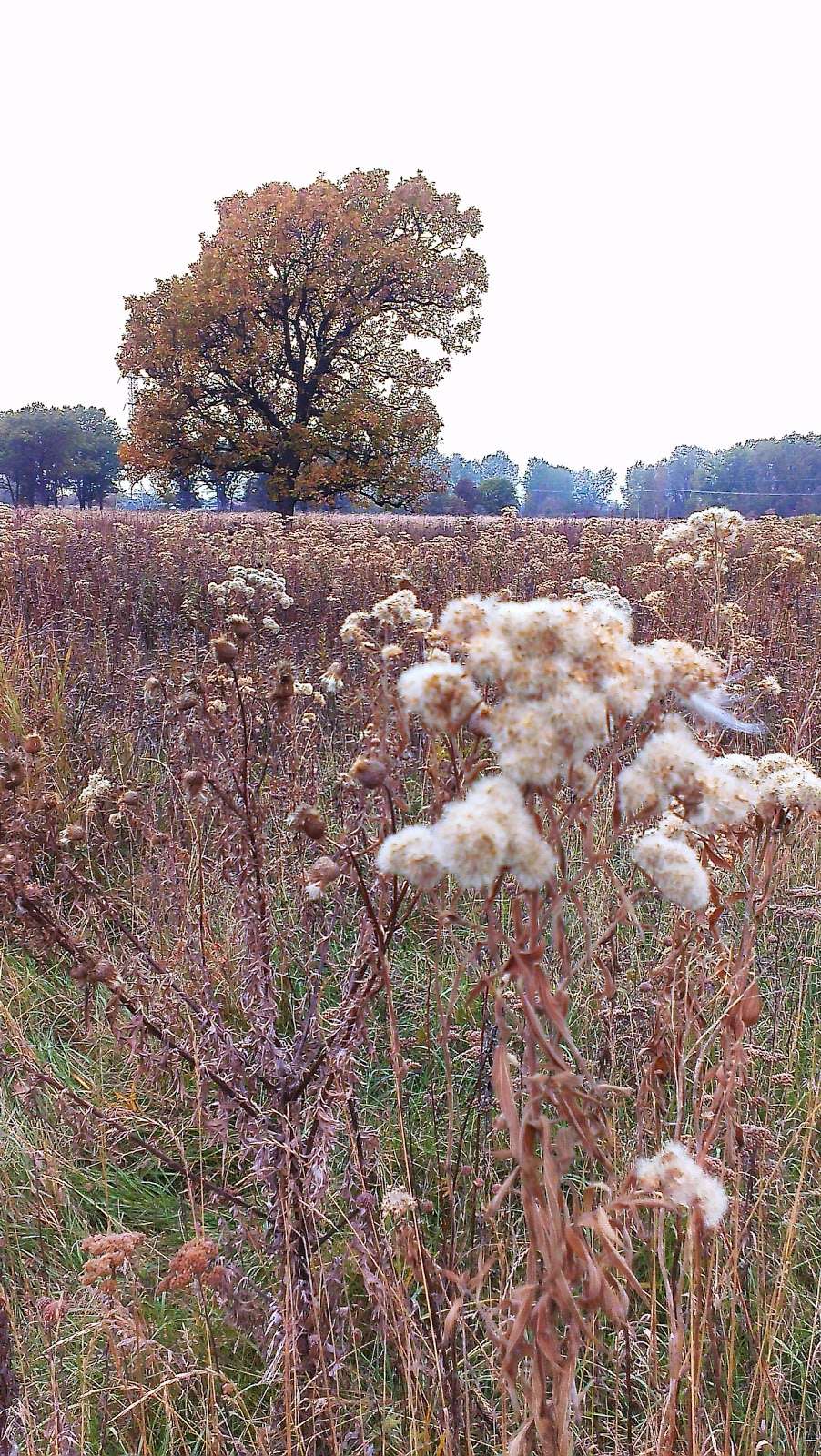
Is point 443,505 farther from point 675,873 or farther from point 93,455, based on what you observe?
point 93,455

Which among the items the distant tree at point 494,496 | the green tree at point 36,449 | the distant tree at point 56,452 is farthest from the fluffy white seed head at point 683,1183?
the green tree at point 36,449

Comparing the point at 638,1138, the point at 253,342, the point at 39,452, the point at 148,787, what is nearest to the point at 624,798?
the point at 638,1138

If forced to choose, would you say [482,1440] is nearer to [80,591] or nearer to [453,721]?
[453,721]

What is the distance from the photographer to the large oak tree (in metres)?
26.3

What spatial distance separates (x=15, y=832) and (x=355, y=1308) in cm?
133

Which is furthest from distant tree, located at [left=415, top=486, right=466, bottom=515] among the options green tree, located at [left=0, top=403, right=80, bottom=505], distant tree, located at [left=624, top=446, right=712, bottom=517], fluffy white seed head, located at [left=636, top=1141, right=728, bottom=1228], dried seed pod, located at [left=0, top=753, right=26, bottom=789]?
green tree, located at [left=0, top=403, right=80, bottom=505]

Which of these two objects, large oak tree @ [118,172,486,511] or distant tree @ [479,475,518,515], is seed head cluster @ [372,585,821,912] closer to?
large oak tree @ [118,172,486,511]

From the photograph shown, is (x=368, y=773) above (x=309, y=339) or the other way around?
the other way around

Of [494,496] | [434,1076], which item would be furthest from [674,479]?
[434,1076]

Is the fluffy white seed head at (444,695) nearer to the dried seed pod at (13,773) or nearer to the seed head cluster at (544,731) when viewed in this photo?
the seed head cluster at (544,731)

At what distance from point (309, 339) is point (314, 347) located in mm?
294

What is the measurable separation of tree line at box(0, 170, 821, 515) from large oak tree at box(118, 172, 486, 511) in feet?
0.15

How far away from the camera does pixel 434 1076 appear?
2.72m

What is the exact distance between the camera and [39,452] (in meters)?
71.4
